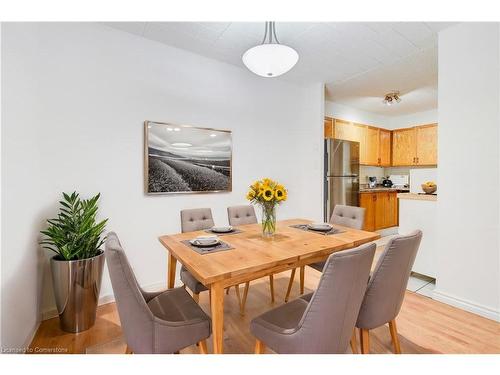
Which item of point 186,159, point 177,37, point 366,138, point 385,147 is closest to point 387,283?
point 186,159

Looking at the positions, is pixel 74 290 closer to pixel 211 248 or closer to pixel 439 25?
pixel 211 248

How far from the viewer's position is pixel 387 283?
1.34m

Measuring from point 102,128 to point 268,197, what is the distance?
1718mm

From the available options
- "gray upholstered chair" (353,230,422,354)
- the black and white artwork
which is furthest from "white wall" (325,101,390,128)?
"gray upholstered chair" (353,230,422,354)

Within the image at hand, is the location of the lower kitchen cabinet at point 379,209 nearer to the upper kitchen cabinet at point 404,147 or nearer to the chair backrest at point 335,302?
the upper kitchen cabinet at point 404,147

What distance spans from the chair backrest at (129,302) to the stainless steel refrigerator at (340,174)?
335 cm

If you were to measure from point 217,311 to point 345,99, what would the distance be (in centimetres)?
442

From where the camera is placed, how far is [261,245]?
1.70 metres

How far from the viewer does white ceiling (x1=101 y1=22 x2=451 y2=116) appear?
2406 millimetres

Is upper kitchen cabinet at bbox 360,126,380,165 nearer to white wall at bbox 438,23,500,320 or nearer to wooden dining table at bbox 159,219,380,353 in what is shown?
white wall at bbox 438,23,500,320

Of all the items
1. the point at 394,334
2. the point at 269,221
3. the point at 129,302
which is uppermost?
the point at 269,221

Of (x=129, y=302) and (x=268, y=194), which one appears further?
(x=268, y=194)

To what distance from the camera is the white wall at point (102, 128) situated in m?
1.66
